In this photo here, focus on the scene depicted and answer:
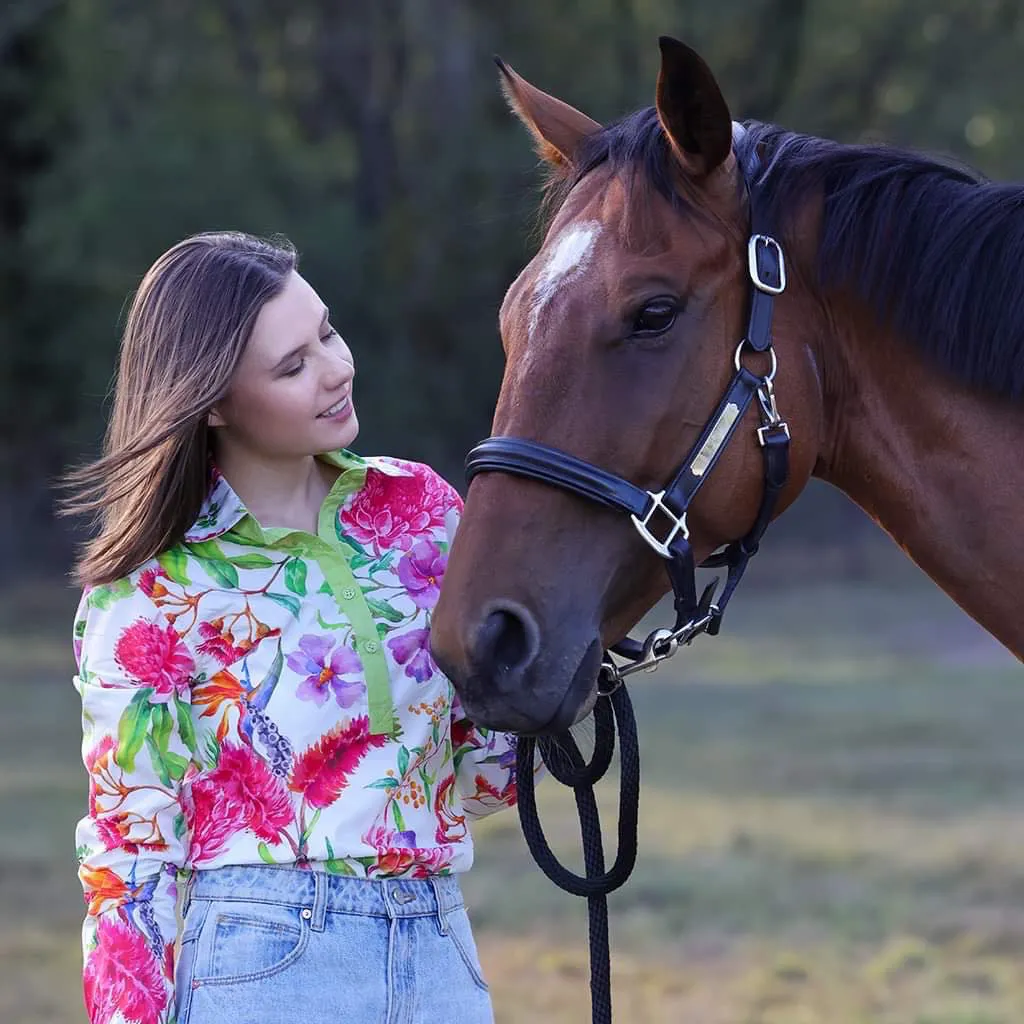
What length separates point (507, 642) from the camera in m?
2.15

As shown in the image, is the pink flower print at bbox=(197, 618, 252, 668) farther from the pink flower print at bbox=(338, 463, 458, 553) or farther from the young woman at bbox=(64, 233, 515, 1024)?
the pink flower print at bbox=(338, 463, 458, 553)

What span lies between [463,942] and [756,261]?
110cm

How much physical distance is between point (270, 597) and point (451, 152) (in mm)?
20120

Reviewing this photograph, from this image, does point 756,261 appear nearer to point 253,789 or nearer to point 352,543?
point 352,543

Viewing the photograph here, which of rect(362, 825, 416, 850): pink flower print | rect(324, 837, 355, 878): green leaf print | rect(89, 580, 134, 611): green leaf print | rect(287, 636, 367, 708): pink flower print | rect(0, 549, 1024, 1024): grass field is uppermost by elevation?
rect(89, 580, 134, 611): green leaf print

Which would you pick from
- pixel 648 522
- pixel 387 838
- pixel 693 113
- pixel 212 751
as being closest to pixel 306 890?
pixel 387 838

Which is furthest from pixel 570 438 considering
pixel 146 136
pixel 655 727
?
pixel 146 136

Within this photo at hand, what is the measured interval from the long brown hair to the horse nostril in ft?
1.73

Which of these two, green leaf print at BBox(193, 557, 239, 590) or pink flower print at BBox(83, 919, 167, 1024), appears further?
green leaf print at BBox(193, 557, 239, 590)

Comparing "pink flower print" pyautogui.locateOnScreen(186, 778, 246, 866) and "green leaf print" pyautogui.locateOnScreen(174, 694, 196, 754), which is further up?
"green leaf print" pyautogui.locateOnScreen(174, 694, 196, 754)

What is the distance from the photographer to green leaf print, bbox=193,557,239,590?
2.32 metres

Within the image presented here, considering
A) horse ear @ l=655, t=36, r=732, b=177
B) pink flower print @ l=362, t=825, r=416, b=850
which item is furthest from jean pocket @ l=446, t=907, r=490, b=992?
horse ear @ l=655, t=36, r=732, b=177

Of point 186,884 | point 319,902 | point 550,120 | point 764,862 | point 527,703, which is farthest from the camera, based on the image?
point 764,862

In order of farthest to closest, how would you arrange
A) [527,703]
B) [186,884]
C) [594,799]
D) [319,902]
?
[594,799]
[186,884]
[319,902]
[527,703]
